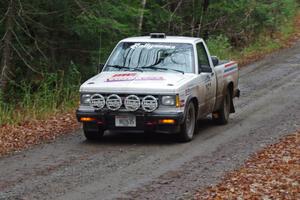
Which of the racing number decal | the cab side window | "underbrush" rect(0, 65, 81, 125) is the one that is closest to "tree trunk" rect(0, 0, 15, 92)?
"underbrush" rect(0, 65, 81, 125)

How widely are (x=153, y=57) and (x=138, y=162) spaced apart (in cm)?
301

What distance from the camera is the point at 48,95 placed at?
16.2 metres

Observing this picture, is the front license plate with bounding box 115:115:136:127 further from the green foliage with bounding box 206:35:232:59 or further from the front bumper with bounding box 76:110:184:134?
the green foliage with bounding box 206:35:232:59

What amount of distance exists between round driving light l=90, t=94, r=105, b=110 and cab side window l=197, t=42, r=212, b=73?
218 cm

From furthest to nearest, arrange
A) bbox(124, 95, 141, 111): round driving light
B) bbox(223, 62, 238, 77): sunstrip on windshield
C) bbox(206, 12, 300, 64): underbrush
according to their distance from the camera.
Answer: bbox(206, 12, 300, 64): underbrush → bbox(223, 62, 238, 77): sunstrip on windshield → bbox(124, 95, 141, 111): round driving light

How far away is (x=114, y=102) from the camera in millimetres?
11555

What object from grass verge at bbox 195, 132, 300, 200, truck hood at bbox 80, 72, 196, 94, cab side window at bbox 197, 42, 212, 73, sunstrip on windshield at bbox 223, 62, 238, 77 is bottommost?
grass verge at bbox 195, 132, 300, 200

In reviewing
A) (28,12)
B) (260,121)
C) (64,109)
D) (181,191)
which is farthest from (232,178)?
(28,12)

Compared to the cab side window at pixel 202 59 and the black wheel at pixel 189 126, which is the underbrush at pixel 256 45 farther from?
the black wheel at pixel 189 126

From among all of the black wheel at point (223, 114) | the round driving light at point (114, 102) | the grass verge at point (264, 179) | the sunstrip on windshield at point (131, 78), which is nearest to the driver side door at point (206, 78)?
the black wheel at point (223, 114)

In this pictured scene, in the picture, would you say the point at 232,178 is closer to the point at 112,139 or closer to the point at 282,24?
the point at 112,139

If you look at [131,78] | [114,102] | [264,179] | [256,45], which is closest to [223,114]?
[131,78]

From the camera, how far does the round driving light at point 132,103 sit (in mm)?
11469

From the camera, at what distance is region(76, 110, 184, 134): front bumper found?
11.5 m
